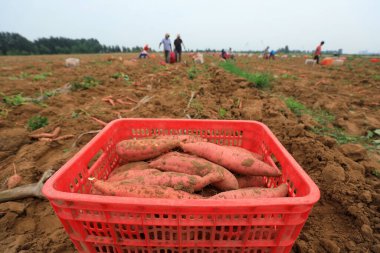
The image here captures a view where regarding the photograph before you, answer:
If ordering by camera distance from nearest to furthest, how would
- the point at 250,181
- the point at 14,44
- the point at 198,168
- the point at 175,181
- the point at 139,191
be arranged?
1. the point at 139,191
2. the point at 175,181
3. the point at 198,168
4. the point at 250,181
5. the point at 14,44

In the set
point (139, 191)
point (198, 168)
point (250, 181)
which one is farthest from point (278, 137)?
point (139, 191)

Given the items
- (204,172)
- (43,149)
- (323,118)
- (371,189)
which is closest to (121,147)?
(204,172)

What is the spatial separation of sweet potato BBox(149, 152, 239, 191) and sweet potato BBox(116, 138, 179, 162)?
0.07 meters

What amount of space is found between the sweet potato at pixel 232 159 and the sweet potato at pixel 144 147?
0.13 m

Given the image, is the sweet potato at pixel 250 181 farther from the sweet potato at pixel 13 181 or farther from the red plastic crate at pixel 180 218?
the sweet potato at pixel 13 181

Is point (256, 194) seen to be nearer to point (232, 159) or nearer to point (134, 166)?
point (232, 159)

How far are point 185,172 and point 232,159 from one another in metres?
0.39

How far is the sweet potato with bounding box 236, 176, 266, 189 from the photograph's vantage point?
173 centimetres

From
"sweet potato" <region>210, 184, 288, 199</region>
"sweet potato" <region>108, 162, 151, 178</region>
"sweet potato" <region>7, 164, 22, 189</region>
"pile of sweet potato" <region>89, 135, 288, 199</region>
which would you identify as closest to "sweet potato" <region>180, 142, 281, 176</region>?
"pile of sweet potato" <region>89, 135, 288, 199</region>

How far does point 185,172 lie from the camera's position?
5.34 feet

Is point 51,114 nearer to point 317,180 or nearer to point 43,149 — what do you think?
point 43,149

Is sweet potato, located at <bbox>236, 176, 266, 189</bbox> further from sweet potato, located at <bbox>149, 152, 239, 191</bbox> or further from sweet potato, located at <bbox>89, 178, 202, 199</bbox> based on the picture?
sweet potato, located at <bbox>89, 178, 202, 199</bbox>

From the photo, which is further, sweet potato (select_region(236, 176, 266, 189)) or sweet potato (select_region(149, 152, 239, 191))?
sweet potato (select_region(236, 176, 266, 189))

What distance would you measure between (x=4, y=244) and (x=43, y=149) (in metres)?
1.40
